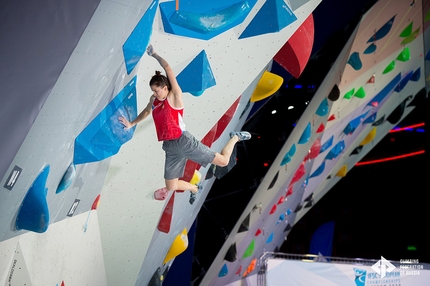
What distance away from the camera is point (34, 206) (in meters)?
1.90

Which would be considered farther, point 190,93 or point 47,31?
point 190,93

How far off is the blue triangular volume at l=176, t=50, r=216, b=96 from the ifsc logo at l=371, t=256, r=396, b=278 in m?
2.69

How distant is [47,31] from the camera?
1527 mm

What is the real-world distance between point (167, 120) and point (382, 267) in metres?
2.87

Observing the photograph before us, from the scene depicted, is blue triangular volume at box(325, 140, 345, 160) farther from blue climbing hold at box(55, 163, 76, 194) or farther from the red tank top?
blue climbing hold at box(55, 163, 76, 194)

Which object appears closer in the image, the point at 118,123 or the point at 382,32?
the point at 118,123

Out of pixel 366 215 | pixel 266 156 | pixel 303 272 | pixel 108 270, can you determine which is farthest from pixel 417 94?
pixel 108 270

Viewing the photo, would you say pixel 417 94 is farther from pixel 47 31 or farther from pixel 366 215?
pixel 47 31

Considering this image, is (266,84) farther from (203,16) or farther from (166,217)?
(203,16)

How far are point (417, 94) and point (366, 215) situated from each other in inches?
131

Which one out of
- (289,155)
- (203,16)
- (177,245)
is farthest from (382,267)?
(203,16)

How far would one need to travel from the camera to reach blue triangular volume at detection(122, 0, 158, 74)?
2.01m

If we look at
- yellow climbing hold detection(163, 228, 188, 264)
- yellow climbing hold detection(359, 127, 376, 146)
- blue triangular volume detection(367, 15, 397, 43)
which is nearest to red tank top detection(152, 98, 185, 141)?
yellow climbing hold detection(163, 228, 188, 264)

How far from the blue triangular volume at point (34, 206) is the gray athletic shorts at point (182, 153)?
2.70 ft
